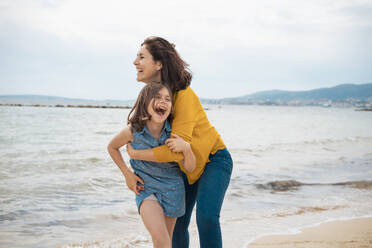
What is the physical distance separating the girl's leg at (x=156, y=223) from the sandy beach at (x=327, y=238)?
86.3 inches

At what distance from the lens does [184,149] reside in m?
2.46

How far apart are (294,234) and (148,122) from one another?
316 cm

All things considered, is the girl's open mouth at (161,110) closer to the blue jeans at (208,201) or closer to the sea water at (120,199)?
the blue jeans at (208,201)

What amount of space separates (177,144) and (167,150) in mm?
84

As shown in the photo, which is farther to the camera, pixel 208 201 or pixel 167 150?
pixel 208 201

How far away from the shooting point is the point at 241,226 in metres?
5.21

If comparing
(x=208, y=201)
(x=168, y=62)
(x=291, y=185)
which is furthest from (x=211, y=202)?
(x=291, y=185)

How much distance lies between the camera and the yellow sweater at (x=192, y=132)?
2477 millimetres

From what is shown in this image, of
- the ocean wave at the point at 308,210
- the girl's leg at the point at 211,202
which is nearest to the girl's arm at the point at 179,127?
the girl's leg at the point at 211,202

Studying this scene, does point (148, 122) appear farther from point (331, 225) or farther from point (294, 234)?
point (331, 225)

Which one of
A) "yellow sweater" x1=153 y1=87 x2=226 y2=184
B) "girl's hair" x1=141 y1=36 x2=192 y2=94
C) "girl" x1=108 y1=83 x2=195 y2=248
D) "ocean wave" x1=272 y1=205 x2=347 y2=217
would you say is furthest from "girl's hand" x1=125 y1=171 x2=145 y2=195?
"ocean wave" x1=272 y1=205 x2=347 y2=217

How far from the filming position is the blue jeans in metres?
2.63

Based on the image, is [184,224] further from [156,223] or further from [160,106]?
[160,106]

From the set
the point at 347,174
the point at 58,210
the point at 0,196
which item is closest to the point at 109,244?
the point at 58,210
